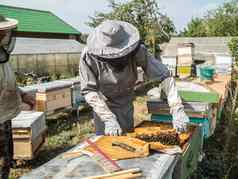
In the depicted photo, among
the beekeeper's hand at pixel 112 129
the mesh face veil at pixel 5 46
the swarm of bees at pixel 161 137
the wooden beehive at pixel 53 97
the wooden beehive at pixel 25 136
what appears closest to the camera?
the swarm of bees at pixel 161 137

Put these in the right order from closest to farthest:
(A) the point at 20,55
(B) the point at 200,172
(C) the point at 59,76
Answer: (B) the point at 200,172 < (A) the point at 20,55 < (C) the point at 59,76

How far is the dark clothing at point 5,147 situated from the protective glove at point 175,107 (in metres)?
1.40

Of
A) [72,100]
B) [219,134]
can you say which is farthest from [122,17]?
[219,134]

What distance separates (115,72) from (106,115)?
0.43 meters

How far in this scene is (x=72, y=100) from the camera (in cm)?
645

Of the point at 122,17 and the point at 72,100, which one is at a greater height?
the point at 122,17

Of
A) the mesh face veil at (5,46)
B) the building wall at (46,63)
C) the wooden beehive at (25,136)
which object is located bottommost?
the wooden beehive at (25,136)

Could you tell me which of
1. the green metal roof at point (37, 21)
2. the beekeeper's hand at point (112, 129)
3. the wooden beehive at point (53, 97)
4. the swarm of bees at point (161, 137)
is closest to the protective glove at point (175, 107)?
the swarm of bees at point (161, 137)

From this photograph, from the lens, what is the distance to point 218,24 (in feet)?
108

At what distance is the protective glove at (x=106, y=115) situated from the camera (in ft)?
6.89

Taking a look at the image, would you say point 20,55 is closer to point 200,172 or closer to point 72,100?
point 72,100

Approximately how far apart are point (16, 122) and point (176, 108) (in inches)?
93.3

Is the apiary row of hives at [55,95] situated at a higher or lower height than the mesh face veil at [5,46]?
lower

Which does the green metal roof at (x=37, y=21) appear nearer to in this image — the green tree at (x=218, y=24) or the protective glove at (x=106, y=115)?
the protective glove at (x=106, y=115)
